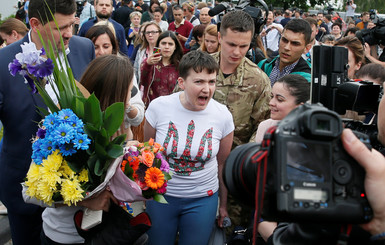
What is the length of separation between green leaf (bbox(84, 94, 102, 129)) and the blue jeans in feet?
3.08

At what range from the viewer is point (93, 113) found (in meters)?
2.01

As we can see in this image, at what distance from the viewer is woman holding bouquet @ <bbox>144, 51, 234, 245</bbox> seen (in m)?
2.72

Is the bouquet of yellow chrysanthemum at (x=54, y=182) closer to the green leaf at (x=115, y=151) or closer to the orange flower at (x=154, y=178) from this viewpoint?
the green leaf at (x=115, y=151)

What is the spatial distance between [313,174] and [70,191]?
1.18 metres

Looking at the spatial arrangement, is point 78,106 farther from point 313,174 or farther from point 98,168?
point 313,174

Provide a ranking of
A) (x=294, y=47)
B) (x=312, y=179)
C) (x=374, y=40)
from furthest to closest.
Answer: (x=374, y=40) < (x=294, y=47) < (x=312, y=179)

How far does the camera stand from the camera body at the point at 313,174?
1.23m

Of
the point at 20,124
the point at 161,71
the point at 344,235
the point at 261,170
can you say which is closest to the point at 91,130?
the point at 20,124

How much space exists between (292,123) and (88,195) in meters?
1.15

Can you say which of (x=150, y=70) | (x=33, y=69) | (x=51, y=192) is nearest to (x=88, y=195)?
(x=51, y=192)

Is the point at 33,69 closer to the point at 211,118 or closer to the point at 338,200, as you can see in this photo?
the point at 211,118

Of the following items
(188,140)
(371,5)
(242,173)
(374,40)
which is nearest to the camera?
(242,173)

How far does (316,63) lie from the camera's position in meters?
2.10

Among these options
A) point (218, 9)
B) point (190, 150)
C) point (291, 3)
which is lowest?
point (291, 3)
